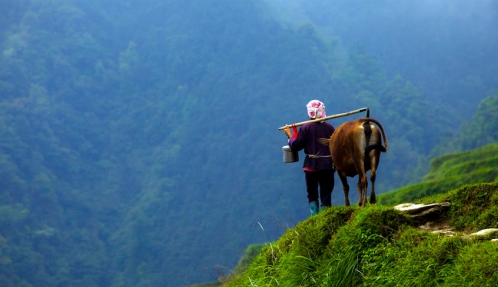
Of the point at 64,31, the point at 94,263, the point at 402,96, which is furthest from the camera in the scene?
the point at 64,31

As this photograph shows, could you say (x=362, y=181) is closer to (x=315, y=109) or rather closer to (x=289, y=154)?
(x=315, y=109)

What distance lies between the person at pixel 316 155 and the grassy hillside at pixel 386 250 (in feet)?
3.78

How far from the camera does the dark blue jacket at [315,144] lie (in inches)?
321

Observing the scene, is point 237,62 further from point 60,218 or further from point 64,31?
point 60,218

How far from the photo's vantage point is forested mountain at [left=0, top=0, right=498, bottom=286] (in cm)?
10050

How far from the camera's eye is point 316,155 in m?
8.18

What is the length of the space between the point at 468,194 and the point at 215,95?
5213 inches

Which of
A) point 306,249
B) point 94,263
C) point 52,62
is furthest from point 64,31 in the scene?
point 306,249

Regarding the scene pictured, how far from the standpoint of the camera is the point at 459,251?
498cm

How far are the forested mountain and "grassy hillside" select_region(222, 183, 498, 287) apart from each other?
8165 centimetres

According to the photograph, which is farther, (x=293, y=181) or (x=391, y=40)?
(x=391, y=40)

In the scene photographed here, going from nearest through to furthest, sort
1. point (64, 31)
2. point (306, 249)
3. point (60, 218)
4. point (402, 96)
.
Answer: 1. point (306, 249)
2. point (60, 218)
3. point (402, 96)
4. point (64, 31)

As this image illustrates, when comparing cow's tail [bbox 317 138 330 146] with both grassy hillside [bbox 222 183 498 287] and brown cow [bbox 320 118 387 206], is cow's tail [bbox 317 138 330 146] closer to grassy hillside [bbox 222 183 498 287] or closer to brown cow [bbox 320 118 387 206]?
brown cow [bbox 320 118 387 206]

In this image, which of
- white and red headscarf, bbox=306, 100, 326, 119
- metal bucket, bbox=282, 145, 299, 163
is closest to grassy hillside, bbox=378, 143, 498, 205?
metal bucket, bbox=282, 145, 299, 163
